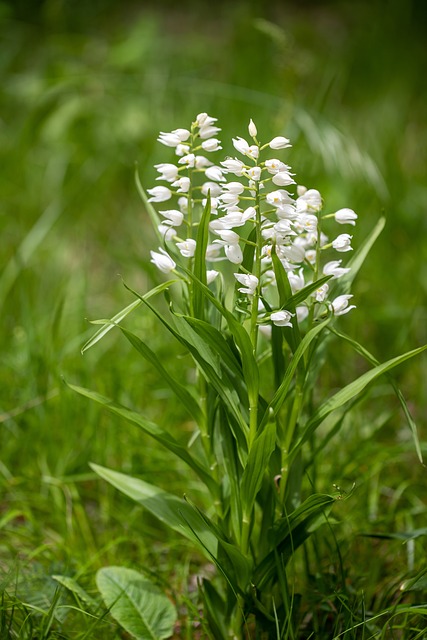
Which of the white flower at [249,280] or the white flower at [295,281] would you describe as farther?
the white flower at [295,281]

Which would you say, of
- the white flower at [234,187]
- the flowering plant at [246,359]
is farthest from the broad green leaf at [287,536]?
the white flower at [234,187]

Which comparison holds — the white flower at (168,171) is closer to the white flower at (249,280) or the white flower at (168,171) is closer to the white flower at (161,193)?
the white flower at (161,193)

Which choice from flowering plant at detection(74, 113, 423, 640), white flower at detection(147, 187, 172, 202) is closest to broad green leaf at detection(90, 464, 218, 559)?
flowering plant at detection(74, 113, 423, 640)

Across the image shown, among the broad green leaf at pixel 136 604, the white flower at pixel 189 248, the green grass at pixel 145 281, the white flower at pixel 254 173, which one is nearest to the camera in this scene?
the white flower at pixel 254 173

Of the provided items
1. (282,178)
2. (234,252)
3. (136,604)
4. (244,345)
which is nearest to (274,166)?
(282,178)

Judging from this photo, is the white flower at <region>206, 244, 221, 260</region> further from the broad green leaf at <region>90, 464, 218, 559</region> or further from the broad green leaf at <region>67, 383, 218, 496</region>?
the broad green leaf at <region>90, 464, 218, 559</region>
